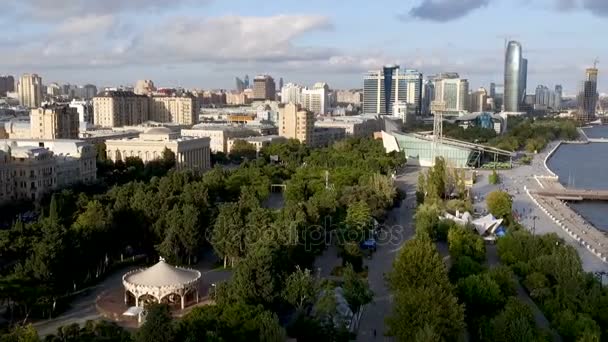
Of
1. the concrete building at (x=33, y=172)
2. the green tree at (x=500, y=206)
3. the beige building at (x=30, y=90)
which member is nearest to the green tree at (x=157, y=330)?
the green tree at (x=500, y=206)

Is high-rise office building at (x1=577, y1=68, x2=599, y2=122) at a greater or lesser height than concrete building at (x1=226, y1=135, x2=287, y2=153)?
greater

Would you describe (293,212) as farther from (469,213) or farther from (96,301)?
(469,213)

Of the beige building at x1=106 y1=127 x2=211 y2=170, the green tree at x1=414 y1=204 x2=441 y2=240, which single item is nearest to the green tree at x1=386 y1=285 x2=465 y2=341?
the green tree at x1=414 y1=204 x2=441 y2=240

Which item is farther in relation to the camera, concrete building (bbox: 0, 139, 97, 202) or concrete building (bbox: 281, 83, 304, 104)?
concrete building (bbox: 281, 83, 304, 104)

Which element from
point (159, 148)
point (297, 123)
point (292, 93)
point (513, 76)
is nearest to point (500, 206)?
point (159, 148)

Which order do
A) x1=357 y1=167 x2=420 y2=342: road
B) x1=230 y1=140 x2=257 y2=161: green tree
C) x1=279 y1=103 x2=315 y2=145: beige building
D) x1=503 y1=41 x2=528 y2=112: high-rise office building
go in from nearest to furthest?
x1=357 y1=167 x2=420 y2=342: road < x1=230 y1=140 x2=257 y2=161: green tree < x1=279 y1=103 x2=315 y2=145: beige building < x1=503 y1=41 x2=528 y2=112: high-rise office building

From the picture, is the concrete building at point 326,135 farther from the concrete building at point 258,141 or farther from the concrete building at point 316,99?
the concrete building at point 316,99

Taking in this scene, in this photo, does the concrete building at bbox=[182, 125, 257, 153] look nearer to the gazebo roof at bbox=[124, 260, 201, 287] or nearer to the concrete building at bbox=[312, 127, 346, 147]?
the concrete building at bbox=[312, 127, 346, 147]
